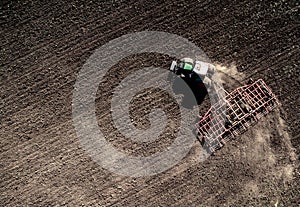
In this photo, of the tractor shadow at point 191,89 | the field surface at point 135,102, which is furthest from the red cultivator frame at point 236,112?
the tractor shadow at point 191,89

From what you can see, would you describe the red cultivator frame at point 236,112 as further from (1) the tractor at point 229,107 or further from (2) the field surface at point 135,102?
(2) the field surface at point 135,102

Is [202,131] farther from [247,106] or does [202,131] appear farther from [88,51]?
[88,51]

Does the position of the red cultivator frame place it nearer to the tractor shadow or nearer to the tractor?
the tractor

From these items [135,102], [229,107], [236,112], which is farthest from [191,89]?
[135,102]

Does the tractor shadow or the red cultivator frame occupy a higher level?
the tractor shadow

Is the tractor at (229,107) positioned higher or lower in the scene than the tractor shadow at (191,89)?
lower

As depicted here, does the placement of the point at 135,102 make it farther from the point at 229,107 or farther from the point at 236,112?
the point at 236,112

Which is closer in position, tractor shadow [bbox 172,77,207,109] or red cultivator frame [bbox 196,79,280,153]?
red cultivator frame [bbox 196,79,280,153]

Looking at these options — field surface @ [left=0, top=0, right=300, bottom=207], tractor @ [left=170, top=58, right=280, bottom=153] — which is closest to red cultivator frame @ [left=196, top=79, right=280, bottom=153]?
tractor @ [left=170, top=58, right=280, bottom=153]
